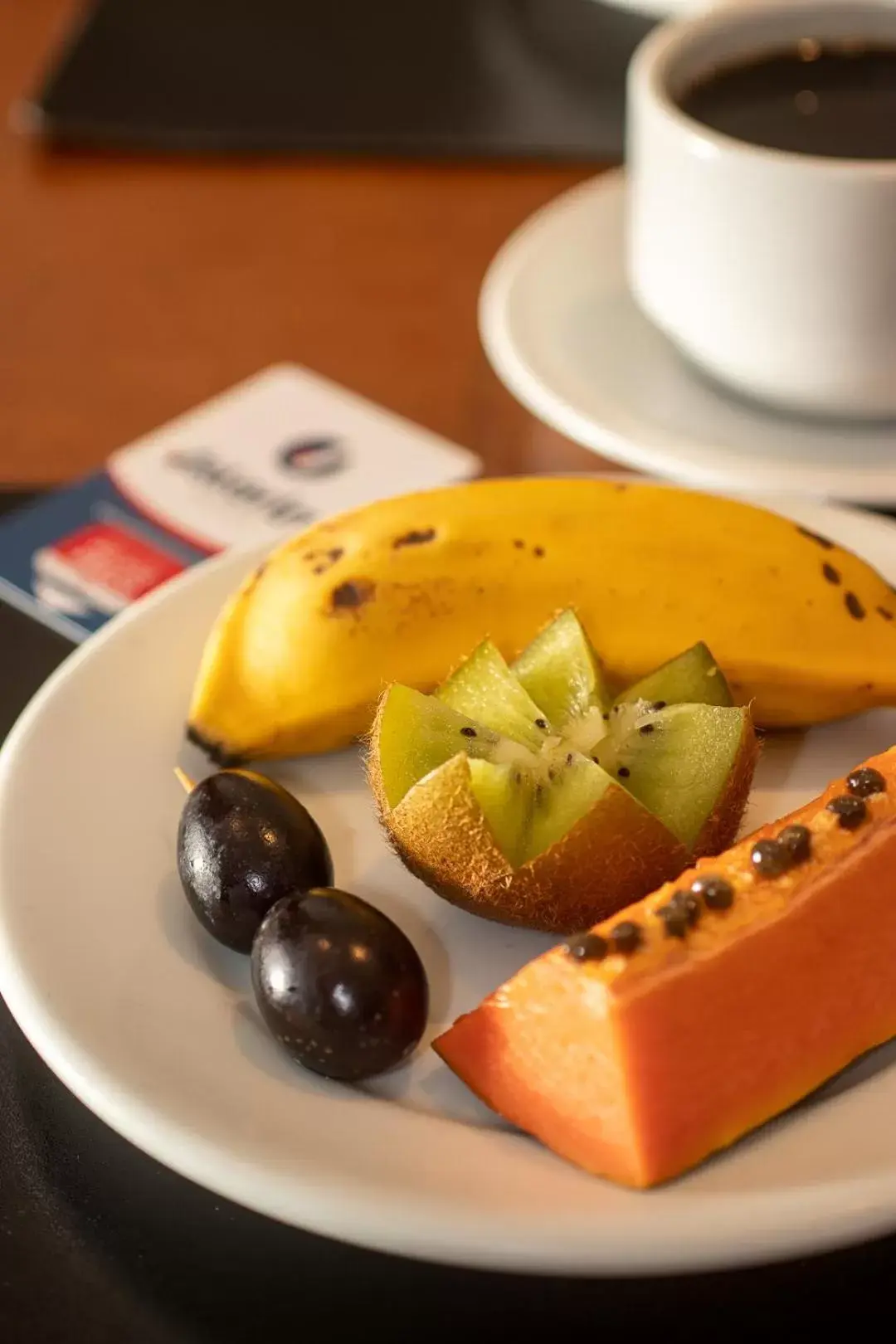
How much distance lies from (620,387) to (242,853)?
439 mm

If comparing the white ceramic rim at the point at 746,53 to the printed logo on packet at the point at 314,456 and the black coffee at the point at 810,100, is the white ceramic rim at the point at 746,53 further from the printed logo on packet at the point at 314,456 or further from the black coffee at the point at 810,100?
the printed logo on packet at the point at 314,456

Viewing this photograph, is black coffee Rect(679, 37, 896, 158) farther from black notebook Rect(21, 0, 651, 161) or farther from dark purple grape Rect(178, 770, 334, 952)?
dark purple grape Rect(178, 770, 334, 952)

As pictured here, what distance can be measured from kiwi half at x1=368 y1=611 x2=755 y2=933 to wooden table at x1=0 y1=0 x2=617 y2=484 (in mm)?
308

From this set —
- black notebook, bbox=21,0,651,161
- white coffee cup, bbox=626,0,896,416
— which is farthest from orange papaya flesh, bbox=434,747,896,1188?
black notebook, bbox=21,0,651,161

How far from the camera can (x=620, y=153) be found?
1202 mm

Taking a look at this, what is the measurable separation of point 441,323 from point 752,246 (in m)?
0.32

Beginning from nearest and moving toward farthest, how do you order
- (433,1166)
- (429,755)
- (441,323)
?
(433,1166)
(429,755)
(441,323)

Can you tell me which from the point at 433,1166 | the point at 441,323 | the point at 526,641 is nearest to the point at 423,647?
the point at 526,641

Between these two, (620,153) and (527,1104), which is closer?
(527,1104)

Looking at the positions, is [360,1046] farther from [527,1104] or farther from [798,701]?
[798,701]

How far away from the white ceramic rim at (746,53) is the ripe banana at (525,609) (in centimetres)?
19

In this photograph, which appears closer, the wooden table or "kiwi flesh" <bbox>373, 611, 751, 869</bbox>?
"kiwi flesh" <bbox>373, 611, 751, 869</bbox>

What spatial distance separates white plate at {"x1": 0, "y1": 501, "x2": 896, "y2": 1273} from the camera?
17.9 inches

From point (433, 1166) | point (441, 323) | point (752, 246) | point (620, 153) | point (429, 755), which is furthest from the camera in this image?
point (620, 153)
